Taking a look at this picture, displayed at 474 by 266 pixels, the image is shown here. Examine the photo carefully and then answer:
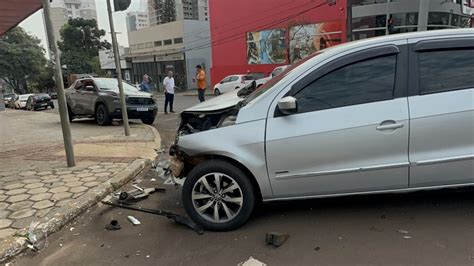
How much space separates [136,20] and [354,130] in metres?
64.9

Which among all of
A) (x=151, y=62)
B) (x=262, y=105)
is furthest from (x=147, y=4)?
(x=262, y=105)

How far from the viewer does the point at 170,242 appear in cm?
353

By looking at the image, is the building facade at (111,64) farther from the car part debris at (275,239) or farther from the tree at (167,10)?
the car part debris at (275,239)

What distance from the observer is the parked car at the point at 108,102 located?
1141 cm

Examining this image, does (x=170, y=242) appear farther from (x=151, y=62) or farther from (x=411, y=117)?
(x=151, y=62)

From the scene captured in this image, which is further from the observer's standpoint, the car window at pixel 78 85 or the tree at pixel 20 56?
the tree at pixel 20 56

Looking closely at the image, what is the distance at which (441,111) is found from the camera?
3266 millimetres

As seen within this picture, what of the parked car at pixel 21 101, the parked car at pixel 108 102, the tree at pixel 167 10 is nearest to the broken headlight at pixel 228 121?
the parked car at pixel 108 102

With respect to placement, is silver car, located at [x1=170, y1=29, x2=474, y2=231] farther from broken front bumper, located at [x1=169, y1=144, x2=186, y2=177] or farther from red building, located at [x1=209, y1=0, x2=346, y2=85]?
red building, located at [x1=209, y1=0, x2=346, y2=85]

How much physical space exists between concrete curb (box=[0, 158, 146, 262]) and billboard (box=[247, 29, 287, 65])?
27.7 m

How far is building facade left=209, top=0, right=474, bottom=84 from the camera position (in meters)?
26.4

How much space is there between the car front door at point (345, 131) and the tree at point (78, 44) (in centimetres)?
5895

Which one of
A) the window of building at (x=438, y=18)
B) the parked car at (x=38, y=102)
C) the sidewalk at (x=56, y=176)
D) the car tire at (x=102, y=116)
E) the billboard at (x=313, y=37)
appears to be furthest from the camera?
the billboard at (x=313, y=37)

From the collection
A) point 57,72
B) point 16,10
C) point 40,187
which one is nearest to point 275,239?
point 40,187
